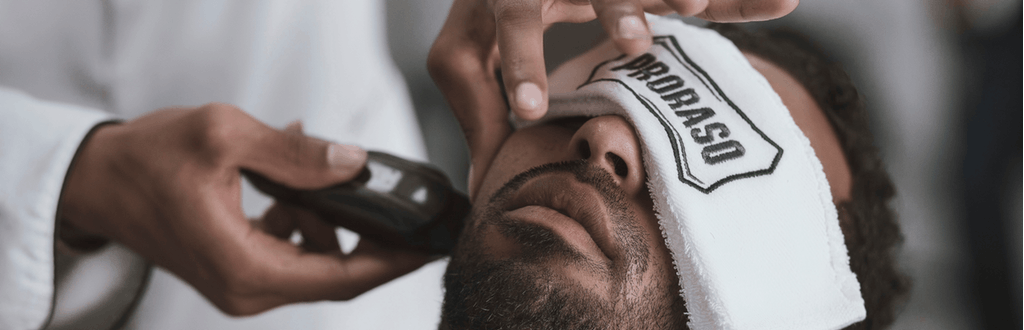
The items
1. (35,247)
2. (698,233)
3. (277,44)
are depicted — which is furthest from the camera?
(277,44)

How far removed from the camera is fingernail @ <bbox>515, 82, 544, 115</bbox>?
0.52 m

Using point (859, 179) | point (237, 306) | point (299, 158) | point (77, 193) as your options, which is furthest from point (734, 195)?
point (77, 193)

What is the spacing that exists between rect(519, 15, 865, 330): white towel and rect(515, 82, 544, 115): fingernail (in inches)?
3.2

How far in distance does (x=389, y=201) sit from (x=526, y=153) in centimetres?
17

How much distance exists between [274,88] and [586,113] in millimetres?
649

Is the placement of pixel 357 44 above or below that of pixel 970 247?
above

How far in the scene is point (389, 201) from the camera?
63cm

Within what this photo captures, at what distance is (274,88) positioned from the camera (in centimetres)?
98

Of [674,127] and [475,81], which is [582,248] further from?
[475,81]

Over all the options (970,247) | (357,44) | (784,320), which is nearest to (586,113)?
(784,320)

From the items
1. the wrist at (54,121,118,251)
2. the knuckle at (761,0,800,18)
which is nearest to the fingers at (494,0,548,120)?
the knuckle at (761,0,800,18)

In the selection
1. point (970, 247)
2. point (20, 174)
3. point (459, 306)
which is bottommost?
point (970, 247)

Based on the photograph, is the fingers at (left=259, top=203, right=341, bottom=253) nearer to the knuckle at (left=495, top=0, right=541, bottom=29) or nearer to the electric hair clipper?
the electric hair clipper

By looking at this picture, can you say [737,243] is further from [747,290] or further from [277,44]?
[277,44]
